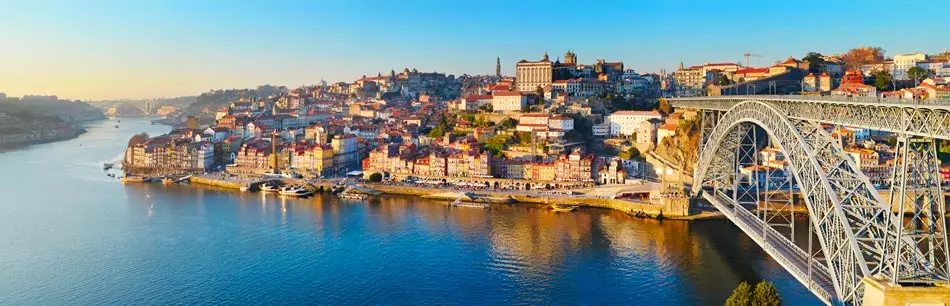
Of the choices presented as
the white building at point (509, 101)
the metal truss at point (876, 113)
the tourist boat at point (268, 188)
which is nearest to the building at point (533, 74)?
the white building at point (509, 101)

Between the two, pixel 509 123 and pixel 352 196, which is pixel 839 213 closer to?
pixel 352 196

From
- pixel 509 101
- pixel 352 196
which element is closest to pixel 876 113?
pixel 352 196

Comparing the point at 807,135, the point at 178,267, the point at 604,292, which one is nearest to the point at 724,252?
the point at 604,292

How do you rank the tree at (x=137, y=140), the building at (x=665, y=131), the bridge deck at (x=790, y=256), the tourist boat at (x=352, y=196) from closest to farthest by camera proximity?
the bridge deck at (x=790, y=256) → the tourist boat at (x=352, y=196) → the building at (x=665, y=131) → the tree at (x=137, y=140)

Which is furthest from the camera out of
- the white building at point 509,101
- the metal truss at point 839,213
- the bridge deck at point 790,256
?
the white building at point 509,101

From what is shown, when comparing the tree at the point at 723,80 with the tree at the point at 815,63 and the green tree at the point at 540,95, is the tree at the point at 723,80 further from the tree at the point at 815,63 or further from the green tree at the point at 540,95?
the green tree at the point at 540,95

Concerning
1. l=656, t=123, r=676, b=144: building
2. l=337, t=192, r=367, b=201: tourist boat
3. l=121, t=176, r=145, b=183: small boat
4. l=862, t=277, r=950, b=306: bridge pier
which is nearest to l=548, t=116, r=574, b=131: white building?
l=656, t=123, r=676, b=144: building
